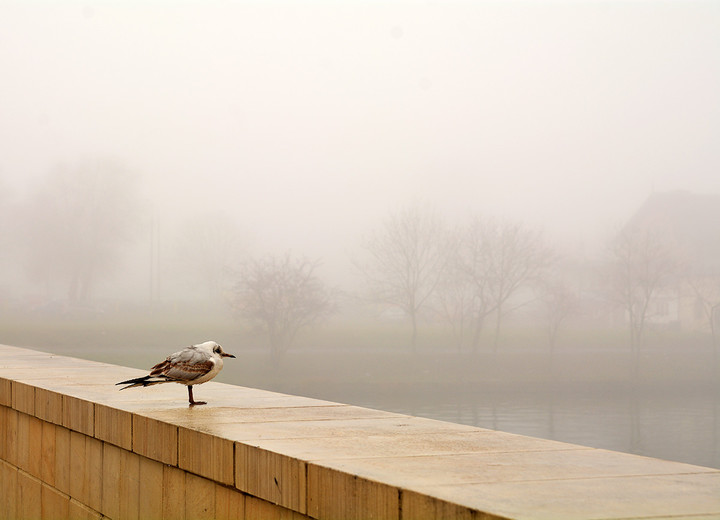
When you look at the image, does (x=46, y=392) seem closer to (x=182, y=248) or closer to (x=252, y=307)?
(x=252, y=307)

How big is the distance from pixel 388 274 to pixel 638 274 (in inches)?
1434

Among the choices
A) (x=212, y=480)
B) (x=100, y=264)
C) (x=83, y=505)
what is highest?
(x=100, y=264)

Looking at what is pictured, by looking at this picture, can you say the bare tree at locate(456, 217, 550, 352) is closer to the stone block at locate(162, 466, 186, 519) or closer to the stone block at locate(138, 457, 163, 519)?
the stone block at locate(138, 457, 163, 519)

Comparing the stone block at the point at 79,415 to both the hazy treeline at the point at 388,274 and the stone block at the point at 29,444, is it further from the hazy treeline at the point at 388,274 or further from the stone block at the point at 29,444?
the hazy treeline at the point at 388,274

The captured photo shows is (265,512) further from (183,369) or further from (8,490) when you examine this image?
(8,490)

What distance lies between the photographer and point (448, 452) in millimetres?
4777

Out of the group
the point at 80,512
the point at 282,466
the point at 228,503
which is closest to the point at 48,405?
the point at 80,512

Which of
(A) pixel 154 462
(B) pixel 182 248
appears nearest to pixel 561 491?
(A) pixel 154 462

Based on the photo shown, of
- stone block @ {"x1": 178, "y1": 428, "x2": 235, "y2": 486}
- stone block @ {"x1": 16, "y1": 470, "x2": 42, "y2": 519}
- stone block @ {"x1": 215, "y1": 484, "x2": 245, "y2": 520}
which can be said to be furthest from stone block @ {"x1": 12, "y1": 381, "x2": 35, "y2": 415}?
stone block @ {"x1": 215, "y1": 484, "x2": 245, "y2": 520}

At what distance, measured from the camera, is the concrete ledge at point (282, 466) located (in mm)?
3641

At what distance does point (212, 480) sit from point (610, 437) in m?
69.2

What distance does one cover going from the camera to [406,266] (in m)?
105

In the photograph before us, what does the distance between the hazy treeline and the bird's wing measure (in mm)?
75074

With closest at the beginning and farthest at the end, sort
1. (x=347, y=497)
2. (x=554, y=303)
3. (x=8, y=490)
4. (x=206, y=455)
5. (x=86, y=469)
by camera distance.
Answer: (x=347, y=497) → (x=206, y=455) → (x=86, y=469) → (x=8, y=490) → (x=554, y=303)
